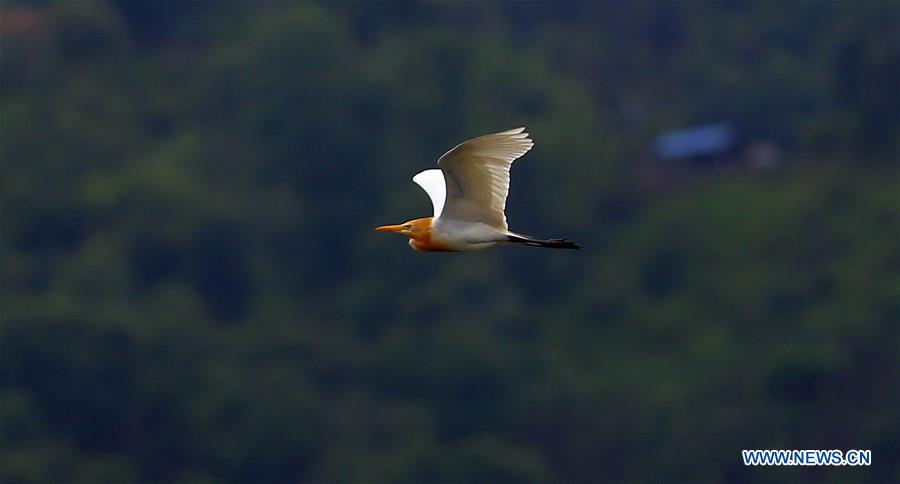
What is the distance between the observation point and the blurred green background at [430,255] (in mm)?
37306

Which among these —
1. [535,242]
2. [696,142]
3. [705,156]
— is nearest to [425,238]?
[535,242]

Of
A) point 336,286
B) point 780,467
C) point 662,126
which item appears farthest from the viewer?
point 662,126

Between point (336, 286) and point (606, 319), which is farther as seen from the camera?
point (336, 286)

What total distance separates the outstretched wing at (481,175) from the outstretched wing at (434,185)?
60 centimetres

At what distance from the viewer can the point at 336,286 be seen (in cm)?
4519

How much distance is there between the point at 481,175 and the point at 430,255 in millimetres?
29724

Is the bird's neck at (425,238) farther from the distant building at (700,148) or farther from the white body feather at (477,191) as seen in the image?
the distant building at (700,148)

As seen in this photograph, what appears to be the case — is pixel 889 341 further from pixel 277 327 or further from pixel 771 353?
pixel 277 327

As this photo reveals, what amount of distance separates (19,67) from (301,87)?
918 cm

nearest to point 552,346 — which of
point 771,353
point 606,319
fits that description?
point 606,319

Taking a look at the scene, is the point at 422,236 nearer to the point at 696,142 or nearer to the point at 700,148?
the point at 700,148

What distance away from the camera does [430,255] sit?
40875 millimetres

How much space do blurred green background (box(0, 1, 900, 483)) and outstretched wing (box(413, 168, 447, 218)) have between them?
22.3 metres

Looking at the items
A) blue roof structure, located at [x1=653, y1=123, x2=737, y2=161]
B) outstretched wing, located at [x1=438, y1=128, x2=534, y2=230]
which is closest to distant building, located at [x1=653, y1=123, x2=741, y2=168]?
blue roof structure, located at [x1=653, y1=123, x2=737, y2=161]
